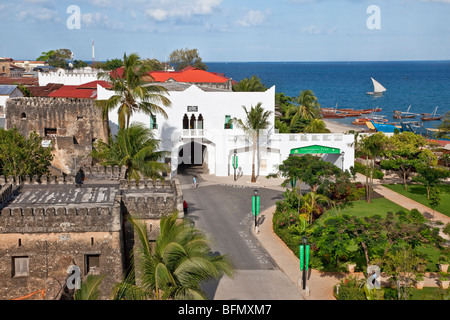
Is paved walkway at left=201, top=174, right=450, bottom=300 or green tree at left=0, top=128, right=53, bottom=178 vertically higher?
green tree at left=0, top=128, right=53, bottom=178

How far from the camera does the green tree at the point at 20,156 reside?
1448 inches

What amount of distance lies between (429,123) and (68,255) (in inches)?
4408

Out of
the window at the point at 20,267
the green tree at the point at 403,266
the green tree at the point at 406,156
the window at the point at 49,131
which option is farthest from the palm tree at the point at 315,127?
the window at the point at 20,267

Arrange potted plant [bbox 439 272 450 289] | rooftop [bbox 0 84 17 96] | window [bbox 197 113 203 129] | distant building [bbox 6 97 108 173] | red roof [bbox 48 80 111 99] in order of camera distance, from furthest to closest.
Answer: red roof [bbox 48 80 111 99] < rooftop [bbox 0 84 17 96] < window [bbox 197 113 203 129] < distant building [bbox 6 97 108 173] < potted plant [bbox 439 272 450 289]

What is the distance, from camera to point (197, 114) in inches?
2000

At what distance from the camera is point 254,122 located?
160 feet

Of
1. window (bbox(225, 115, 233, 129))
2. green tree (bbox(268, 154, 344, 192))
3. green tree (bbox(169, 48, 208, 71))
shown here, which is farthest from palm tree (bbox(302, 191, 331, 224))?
green tree (bbox(169, 48, 208, 71))

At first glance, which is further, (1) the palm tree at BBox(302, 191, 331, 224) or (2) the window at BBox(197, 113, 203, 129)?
(2) the window at BBox(197, 113, 203, 129)

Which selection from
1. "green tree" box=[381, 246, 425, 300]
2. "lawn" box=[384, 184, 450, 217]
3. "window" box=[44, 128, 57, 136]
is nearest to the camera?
"green tree" box=[381, 246, 425, 300]

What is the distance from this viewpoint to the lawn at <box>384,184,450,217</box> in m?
41.3

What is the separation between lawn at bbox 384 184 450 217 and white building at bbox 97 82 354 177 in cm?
550

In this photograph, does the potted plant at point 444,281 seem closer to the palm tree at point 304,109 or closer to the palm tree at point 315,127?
the palm tree at point 315,127

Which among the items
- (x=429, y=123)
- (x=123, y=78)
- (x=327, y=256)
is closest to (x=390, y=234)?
(x=327, y=256)

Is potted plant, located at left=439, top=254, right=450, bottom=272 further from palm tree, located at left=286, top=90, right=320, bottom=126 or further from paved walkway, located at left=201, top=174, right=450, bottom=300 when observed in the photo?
palm tree, located at left=286, top=90, right=320, bottom=126
